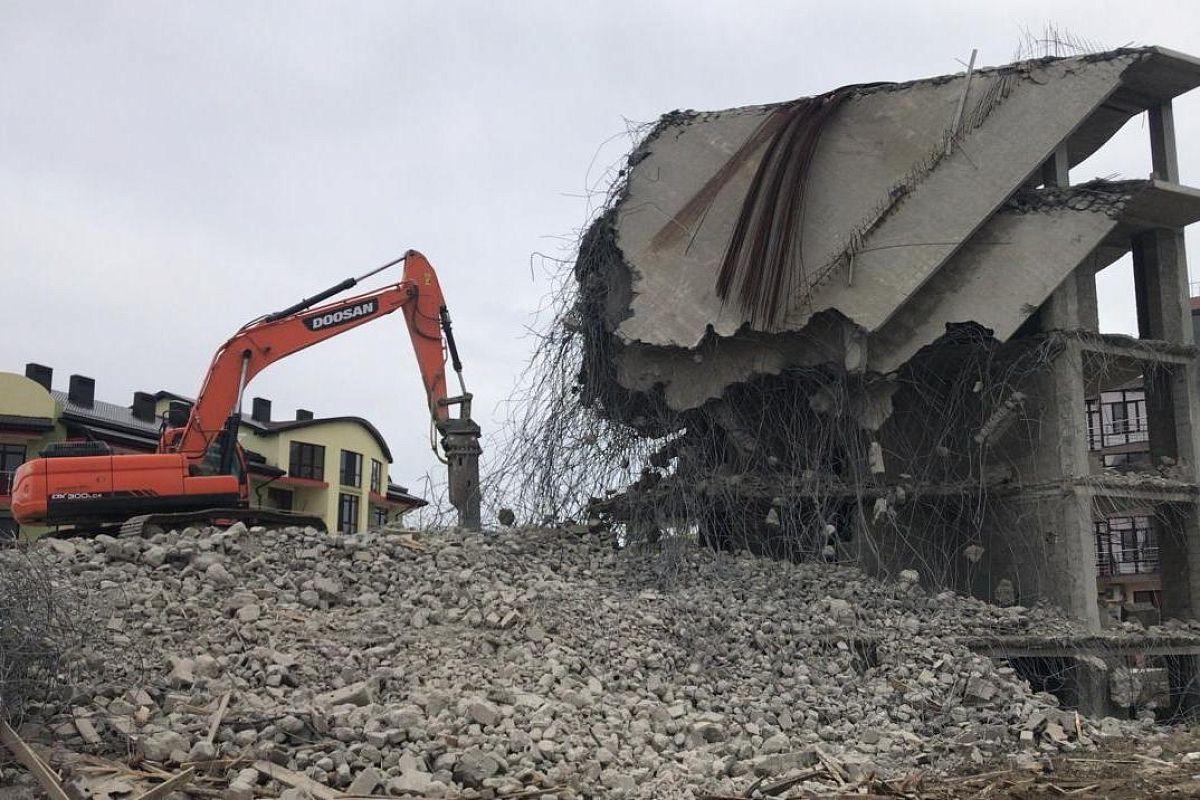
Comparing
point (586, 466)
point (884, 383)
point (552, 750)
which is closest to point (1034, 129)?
point (884, 383)

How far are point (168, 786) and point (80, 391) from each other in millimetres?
→ 33333

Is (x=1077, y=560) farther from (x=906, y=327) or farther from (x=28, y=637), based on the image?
(x=28, y=637)

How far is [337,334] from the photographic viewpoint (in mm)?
14430

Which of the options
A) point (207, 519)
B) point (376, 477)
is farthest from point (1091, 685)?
point (376, 477)

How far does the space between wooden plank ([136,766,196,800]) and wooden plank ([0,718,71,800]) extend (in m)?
0.44

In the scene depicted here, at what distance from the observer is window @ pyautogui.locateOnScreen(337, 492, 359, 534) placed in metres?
43.3

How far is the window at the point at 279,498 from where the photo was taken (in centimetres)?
4066

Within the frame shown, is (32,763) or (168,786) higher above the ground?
(32,763)

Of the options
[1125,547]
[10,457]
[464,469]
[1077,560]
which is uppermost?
[10,457]

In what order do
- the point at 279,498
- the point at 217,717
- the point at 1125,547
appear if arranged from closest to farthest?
the point at 217,717, the point at 1125,547, the point at 279,498

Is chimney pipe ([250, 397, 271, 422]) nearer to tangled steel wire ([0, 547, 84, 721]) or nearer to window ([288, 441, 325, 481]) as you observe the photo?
window ([288, 441, 325, 481])

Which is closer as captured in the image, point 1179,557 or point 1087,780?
point 1087,780

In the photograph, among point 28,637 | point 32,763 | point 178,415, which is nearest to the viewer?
point 32,763

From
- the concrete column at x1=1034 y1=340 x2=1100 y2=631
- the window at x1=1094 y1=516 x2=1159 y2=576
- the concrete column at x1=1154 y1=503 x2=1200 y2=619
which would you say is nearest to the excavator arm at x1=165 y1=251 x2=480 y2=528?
the concrete column at x1=1034 y1=340 x2=1100 y2=631
